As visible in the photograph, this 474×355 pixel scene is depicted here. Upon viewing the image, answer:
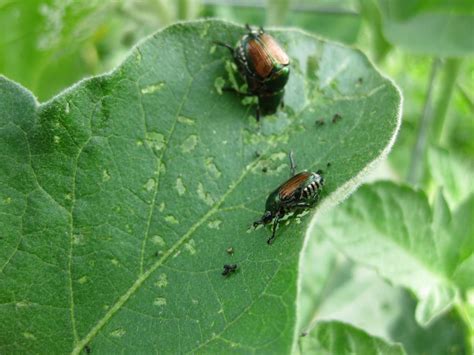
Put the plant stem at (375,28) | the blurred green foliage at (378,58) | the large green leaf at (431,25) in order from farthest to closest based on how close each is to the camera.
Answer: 1. the plant stem at (375,28)
2. the large green leaf at (431,25)
3. the blurred green foliage at (378,58)

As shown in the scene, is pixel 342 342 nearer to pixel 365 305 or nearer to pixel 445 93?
pixel 365 305

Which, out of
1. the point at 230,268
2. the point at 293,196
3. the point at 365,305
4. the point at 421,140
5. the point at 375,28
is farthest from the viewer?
the point at 375,28

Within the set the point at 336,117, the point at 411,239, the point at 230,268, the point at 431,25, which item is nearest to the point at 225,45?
the point at 336,117

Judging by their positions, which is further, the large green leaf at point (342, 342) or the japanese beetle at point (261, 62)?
the japanese beetle at point (261, 62)

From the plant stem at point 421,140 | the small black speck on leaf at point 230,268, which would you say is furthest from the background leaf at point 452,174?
the small black speck on leaf at point 230,268

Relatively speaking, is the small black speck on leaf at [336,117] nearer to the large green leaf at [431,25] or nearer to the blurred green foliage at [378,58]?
the blurred green foliage at [378,58]

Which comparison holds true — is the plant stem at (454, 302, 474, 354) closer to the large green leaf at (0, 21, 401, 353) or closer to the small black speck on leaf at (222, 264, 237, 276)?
the large green leaf at (0, 21, 401, 353)
